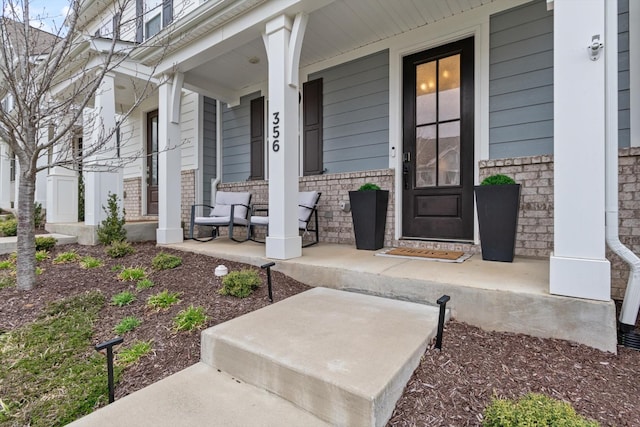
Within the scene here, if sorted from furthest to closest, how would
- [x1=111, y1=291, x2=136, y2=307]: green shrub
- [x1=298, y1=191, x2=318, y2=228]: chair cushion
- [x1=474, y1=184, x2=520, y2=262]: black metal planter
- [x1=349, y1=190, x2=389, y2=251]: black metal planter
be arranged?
[x1=298, y1=191, x2=318, y2=228]: chair cushion, [x1=349, y1=190, x2=389, y2=251]: black metal planter, [x1=474, y1=184, x2=520, y2=262]: black metal planter, [x1=111, y1=291, x2=136, y2=307]: green shrub

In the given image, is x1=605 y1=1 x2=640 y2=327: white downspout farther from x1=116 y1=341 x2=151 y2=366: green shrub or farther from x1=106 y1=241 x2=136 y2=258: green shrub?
x1=106 y1=241 x2=136 y2=258: green shrub

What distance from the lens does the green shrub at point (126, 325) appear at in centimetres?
217

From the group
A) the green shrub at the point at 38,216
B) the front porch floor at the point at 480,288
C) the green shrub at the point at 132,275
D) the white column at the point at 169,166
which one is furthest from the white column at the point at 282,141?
the green shrub at the point at 38,216

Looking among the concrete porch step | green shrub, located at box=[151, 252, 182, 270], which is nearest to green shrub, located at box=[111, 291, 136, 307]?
green shrub, located at box=[151, 252, 182, 270]

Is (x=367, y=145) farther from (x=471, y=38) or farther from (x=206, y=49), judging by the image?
(x=206, y=49)

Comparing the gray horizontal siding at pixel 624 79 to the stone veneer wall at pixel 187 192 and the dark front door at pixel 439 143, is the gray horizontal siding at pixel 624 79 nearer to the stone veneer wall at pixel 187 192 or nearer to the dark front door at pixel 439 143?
the dark front door at pixel 439 143

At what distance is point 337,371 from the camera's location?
1.32 metres

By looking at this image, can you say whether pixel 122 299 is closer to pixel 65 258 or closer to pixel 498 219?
pixel 65 258

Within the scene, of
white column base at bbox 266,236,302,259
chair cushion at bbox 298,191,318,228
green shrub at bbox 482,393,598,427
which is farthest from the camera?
chair cushion at bbox 298,191,318,228

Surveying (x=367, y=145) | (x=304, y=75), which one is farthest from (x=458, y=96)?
(x=304, y=75)

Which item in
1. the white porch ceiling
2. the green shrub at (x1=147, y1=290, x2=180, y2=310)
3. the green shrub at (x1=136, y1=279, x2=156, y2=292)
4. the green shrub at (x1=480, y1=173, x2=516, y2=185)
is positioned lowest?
the green shrub at (x1=147, y1=290, x2=180, y2=310)

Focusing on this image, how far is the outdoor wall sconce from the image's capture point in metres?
1.71

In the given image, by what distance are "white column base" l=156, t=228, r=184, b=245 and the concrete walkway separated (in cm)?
305

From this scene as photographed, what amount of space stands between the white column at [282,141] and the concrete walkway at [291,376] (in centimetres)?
129
